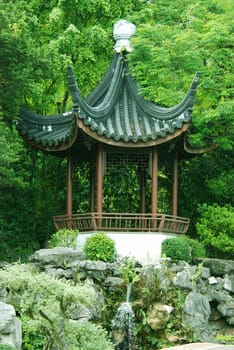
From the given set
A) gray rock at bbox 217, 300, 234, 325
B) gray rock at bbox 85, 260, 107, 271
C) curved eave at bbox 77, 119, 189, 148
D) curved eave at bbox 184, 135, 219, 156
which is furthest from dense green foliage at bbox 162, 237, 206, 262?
curved eave at bbox 184, 135, 219, 156

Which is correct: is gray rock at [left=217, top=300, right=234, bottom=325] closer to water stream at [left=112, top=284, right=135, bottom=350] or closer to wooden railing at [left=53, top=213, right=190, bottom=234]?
water stream at [left=112, top=284, right=135, bottom=350]

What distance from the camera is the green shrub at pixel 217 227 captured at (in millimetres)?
19078

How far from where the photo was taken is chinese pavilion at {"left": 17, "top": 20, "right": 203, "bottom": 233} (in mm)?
18359

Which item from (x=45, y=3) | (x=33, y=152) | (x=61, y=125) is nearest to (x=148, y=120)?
(x=61, y=125)

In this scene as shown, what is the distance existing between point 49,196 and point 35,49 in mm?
4734

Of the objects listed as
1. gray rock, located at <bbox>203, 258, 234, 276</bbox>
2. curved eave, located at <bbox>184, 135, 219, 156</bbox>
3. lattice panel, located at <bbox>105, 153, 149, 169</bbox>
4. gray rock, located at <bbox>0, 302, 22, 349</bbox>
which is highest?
curved eave, located at <bbox>184, 135, 219, 156</bbox>

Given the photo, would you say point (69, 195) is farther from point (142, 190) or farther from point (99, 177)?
point (142, 190)

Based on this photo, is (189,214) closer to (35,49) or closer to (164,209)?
(164,209)

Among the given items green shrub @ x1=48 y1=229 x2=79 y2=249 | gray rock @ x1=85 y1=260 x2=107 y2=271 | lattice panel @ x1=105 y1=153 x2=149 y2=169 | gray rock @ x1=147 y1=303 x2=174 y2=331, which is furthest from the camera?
lattice panel @ x1=105 y1=153 x2=149 y2=169

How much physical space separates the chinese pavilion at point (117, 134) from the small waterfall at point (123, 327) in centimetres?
244

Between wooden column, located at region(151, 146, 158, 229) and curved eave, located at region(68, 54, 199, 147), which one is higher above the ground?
curved eave, located at region(68, 54, 199, 147)

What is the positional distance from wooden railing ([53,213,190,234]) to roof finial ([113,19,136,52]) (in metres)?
3.82

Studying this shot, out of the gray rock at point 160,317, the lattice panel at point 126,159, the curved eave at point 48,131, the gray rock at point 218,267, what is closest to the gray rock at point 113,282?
the gray rock at point 160,317

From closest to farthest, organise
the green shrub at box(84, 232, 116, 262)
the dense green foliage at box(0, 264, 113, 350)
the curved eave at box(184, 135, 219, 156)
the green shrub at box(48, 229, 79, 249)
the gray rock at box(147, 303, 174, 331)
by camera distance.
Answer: the dense green foliage at box(0, 264, 113, 350) < the gray rock at box(147, 303, 174, 331) < the green shrub at box(84, 232, 116, 262) < the green shrub at box(48, 229, 79, 249) < the curved eave at box(184, 135, 219, 156)
